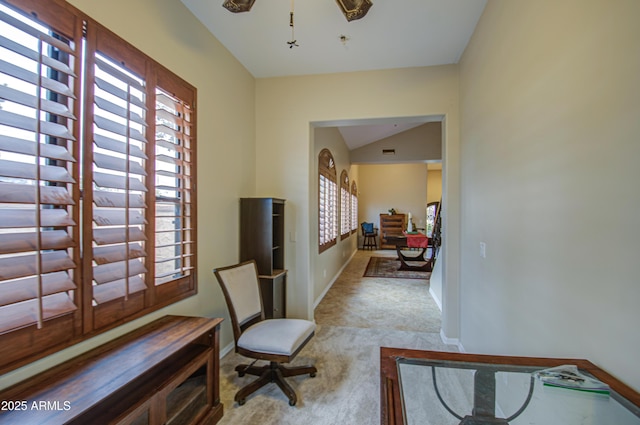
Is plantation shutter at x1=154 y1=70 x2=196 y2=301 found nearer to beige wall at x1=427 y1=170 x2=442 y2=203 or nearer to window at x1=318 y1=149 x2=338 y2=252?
window at x1=318 y1=149 x2=338 y2=252

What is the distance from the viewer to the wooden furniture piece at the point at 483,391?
93 cm

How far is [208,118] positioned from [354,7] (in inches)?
58.4

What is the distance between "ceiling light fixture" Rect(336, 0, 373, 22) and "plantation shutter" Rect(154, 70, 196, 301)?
1.32 m

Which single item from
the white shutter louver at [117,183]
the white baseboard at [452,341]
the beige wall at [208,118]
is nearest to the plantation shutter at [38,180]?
the white shutter louver at [117,183]

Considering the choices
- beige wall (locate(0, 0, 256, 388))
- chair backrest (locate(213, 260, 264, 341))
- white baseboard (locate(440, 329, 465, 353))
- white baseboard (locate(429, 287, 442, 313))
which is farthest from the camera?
white baseboard (locate(429, 287, 442, 313))

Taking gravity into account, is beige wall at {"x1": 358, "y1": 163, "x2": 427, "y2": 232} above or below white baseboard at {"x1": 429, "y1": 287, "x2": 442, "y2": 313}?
above

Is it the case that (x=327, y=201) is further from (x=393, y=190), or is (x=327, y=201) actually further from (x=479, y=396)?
(x=393, y=190)

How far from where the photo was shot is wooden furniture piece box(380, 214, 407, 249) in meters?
11.1

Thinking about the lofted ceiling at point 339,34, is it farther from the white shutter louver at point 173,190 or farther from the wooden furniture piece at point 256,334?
the wooden furniture piece at point 256,334

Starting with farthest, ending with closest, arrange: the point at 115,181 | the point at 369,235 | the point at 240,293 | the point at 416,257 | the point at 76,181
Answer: the point at 369,235, the point at 416,257, the point at 240,293, the point at 115,181, the point at 76,181

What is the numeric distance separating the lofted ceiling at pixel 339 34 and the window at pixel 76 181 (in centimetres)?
93

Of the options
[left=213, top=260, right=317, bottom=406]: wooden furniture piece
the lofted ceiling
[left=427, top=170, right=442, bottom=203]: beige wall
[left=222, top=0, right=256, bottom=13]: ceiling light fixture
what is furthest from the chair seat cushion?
[left=427, top=170, right=442, bottom=203]: beige wall

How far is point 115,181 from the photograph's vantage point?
1.58 meters

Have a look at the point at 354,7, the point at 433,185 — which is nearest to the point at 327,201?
the point at 354,7
